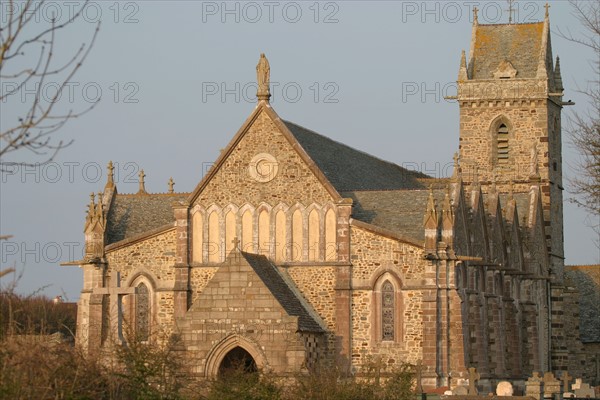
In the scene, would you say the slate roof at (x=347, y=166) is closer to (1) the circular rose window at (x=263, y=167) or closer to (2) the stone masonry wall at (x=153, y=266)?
(1) the circular rose window at (x=263, y=167)

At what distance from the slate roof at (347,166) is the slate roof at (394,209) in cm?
107

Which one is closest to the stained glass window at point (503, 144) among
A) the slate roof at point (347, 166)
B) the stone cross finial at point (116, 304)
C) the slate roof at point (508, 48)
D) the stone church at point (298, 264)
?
the slate roof at point (508, 48)

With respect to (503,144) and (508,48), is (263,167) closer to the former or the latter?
(503,144)

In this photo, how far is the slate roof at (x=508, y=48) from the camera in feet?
227

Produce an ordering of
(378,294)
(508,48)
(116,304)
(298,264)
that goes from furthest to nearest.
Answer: (508,48)
(298,264)
(378,294)
(116,304)

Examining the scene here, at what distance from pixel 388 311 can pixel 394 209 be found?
3704 millimetres

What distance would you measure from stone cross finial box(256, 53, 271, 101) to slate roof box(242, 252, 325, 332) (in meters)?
5.26

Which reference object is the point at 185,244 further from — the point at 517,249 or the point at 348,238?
the point at 517,249

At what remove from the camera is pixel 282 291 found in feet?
153

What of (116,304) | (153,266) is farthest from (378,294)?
(116,304)

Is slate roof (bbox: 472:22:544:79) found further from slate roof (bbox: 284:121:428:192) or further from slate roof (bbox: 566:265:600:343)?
slate roof (bbox: 566:265:600:343)

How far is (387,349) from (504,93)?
80.9 ft

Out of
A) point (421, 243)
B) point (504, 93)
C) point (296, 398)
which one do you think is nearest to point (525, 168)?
point (504, 93)

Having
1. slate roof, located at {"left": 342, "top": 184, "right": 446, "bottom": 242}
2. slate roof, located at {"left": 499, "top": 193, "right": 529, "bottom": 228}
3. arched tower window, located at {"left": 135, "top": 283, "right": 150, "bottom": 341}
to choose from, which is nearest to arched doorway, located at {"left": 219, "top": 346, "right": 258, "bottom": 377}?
arched tower window, located at {"left": 135, "top": 283, "right": 150, "bottom": 341}
